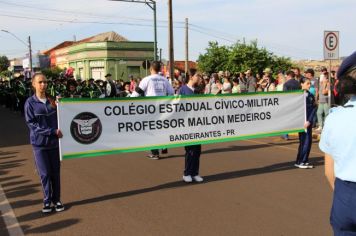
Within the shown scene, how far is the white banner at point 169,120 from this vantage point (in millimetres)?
6766

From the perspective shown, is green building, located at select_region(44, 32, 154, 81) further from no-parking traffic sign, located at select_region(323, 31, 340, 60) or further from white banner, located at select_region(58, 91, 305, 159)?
white banner, located at select_region(58, 91, 305, 159)

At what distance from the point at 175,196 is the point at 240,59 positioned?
119 ft

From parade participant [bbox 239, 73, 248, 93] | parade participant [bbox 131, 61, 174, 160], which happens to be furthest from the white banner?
parade participant [bbox 239, 73, 248, 93]

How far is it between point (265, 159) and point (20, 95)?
16.8 meters

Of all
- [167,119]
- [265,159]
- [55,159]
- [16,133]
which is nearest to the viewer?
[55,159]

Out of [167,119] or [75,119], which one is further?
[167,119]

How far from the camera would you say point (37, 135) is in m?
5.86

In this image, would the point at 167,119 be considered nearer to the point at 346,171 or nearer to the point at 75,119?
the point at 75,119

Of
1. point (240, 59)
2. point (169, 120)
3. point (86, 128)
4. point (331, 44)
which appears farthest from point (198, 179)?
point (240, 59)

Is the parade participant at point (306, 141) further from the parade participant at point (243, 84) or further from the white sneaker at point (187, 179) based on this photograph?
the parade participant at point (243, 84)

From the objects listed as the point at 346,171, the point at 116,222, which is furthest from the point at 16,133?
the point at 346,171

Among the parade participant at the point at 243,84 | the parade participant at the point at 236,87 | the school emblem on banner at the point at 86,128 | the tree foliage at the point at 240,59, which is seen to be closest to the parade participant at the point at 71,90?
the parade participant at the point at 236,87

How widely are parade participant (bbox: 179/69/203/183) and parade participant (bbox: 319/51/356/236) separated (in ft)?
16.5

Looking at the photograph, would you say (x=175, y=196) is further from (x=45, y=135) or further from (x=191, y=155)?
(x=45, y=135)
